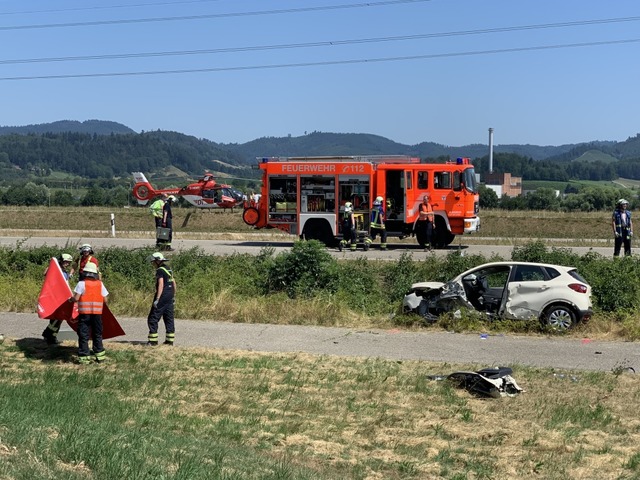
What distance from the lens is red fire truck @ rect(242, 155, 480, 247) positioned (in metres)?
26.7

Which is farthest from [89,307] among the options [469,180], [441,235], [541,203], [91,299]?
[541,203]

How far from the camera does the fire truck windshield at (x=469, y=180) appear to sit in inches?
1061

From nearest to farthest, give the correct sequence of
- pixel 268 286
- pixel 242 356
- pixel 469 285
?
pixel 242 356 < pixel 469 285 < pixel 268 286

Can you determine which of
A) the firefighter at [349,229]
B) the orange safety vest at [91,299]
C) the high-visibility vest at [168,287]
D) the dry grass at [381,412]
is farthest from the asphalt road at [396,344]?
the firefighter at [349,229]

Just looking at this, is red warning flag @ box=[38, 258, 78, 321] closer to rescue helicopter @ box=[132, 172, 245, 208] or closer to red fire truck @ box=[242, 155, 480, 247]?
red fire truck @ box=[242, 155, 480, 247]

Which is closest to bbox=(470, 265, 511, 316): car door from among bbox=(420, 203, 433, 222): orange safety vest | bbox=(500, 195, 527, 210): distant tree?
bbox=(420, 203, 433, 222): orange safety vest

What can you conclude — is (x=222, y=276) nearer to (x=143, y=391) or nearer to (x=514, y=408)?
(x=143, y=391)

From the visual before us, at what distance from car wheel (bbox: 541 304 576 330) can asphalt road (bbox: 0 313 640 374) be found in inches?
13.9

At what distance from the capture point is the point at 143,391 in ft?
36.5

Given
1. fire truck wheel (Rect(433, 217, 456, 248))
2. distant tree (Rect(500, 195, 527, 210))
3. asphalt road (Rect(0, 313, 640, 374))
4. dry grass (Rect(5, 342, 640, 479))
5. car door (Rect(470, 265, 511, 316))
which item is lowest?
dry grass (Rect(5, 342, 640, 479))

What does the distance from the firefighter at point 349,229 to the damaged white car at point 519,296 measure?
9.81 meters

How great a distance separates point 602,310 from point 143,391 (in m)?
9.76

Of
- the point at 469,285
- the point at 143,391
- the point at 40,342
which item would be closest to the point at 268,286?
the point at 469,285

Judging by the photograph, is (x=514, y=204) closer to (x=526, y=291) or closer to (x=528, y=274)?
(x=528, y=274)
